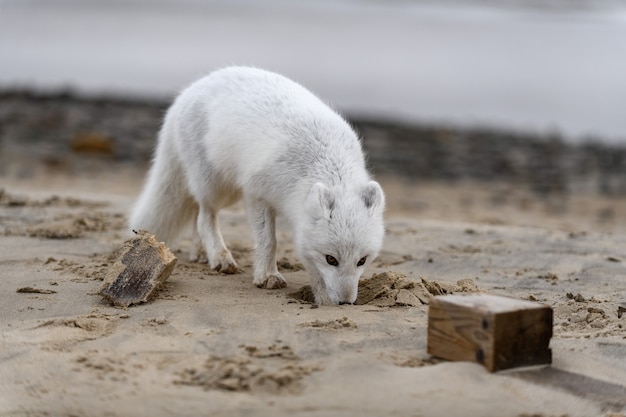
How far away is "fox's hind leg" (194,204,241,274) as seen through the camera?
6.07 m

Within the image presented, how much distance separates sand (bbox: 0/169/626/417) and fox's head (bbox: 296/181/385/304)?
195 mm

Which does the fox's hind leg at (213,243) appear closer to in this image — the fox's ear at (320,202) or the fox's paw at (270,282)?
the fox's paw at (270,282)

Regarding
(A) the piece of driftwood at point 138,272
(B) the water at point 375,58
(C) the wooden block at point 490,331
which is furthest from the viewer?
(B) the water at point 375,58

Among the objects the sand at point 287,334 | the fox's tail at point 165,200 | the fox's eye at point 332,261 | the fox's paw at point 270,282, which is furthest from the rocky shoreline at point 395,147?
the fox's eye at point 332,261

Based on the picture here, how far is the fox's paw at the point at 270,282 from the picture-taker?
5.55 metres

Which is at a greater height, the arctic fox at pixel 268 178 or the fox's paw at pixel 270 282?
the arctic fox at pixel 268 178

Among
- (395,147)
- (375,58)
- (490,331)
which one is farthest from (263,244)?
(375,58)

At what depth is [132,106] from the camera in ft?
66.4

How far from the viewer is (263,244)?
18.7ft

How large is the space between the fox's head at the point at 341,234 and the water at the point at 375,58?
21.4 ft

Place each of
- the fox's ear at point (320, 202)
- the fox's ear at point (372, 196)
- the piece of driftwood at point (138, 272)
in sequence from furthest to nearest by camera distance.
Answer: the fox's ear at point (372, 196), the fox's ear at point (320, 202), the piece of driftwood at point (138, 272)

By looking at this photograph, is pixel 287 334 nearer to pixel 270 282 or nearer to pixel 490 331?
pixel 490 331

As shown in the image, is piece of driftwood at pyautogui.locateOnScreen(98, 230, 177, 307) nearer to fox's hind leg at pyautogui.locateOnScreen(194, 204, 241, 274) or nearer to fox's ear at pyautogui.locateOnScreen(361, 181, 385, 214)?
fox's hind leg at pyautogui.locateOnScreen(194, 204, 241, 274)

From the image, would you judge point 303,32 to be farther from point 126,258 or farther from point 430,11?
point 126,258
